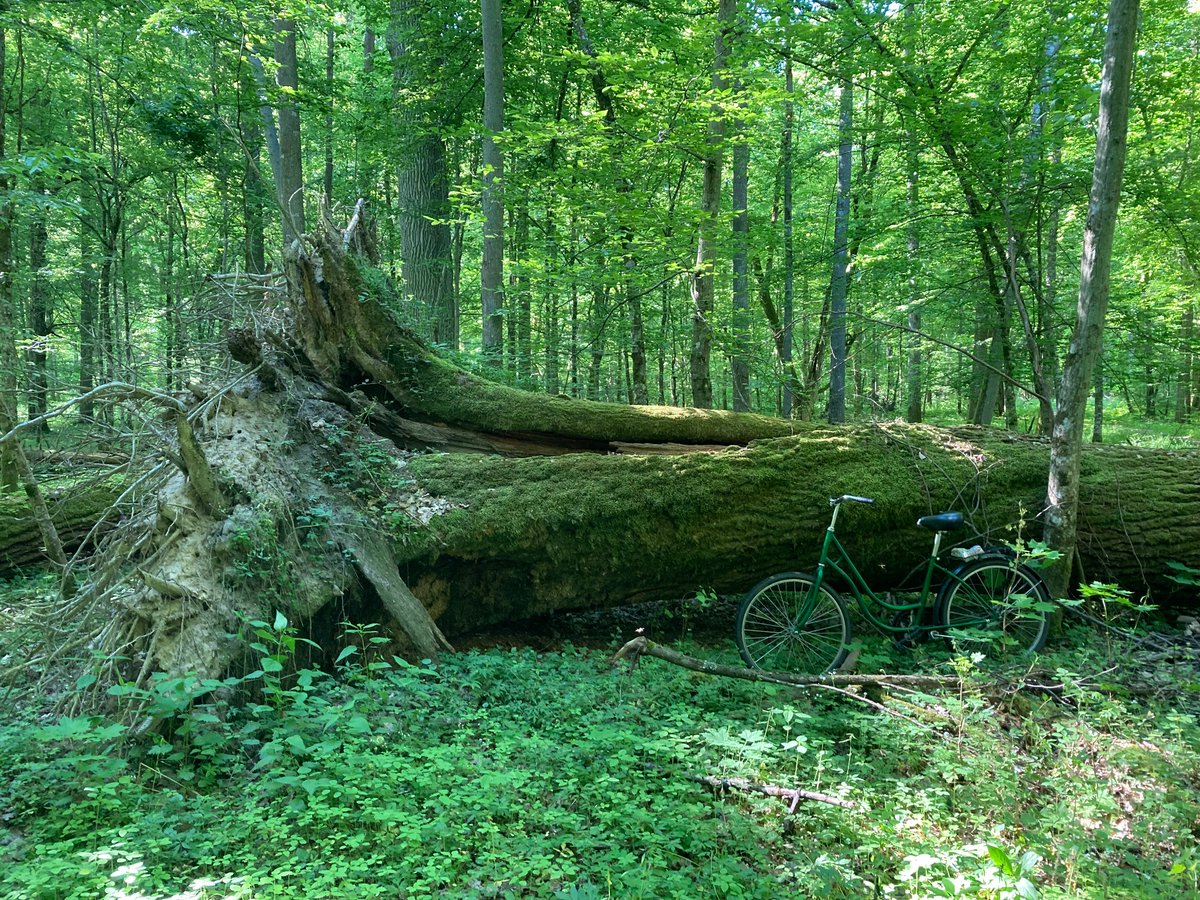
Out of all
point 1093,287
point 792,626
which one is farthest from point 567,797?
point 1093,287

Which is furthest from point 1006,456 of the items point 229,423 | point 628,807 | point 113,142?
point 113,142

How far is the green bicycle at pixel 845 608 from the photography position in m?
4.86

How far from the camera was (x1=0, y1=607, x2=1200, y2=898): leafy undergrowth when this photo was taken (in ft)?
7.74

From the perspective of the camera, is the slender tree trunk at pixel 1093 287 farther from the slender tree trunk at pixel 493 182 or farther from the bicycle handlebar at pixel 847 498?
the slender tree trunk at pixel 493 182

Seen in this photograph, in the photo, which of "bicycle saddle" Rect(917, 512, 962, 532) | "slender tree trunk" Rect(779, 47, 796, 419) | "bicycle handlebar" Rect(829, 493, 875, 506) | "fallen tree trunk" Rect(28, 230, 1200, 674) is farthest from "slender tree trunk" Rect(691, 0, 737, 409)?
"bicycle saddle" Rect(917, 512, 962, 532)

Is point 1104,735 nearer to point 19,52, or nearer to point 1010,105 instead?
point 1010,105

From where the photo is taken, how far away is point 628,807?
2.79m

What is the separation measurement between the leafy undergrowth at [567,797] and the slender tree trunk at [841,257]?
6.53m

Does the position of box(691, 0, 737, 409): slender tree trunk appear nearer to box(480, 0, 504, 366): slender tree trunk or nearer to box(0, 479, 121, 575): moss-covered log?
box(480, 0, 504, 366): slender tree trunk

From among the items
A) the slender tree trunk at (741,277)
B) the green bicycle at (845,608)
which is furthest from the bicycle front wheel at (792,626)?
the slender tree trunk at (741,277)

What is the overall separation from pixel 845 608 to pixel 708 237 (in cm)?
527

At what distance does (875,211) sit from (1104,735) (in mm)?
8290

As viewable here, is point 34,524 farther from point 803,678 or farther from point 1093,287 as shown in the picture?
point 1093,287

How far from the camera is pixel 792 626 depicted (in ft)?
16.1
